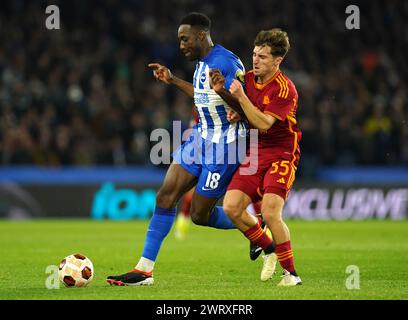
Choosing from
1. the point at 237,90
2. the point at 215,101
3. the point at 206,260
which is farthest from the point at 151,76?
the point at 237,90

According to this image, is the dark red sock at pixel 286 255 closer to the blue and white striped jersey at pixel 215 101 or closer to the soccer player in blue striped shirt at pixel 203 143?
the soccer player in blue striped shirt at pixel 203 143

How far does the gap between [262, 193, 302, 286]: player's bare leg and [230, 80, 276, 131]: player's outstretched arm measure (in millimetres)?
630

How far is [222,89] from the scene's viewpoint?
794 centimetres

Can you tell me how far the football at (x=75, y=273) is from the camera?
311 inches

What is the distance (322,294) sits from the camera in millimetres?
7289

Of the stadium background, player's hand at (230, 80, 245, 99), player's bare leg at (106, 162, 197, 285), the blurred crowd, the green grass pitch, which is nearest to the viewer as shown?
the green grass pitch

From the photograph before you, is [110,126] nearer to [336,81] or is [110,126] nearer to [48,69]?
[48,69]

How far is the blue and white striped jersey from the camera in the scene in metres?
8.38

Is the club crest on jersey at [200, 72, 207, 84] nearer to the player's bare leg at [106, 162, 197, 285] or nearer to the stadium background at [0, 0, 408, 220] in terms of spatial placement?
the player's bare leg at [106, 162, 197, 285]

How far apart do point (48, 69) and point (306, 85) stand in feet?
19.5

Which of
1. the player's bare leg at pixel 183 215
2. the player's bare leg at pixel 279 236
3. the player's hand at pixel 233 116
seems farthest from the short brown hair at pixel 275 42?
the player's bare leg at pixel 183 215

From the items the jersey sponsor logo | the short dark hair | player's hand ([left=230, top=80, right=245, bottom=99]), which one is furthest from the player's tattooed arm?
the short dark hair
